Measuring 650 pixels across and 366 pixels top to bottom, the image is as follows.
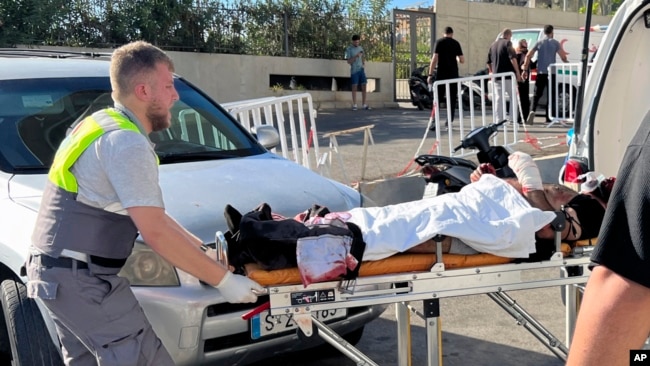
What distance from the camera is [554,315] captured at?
4922 mm

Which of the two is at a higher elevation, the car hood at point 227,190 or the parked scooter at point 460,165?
the parked scooter at point 460,165

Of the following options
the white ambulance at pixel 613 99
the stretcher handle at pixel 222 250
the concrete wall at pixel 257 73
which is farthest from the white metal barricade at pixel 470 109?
the concrete wall at pixel 257 73

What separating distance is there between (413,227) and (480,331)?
209 cm

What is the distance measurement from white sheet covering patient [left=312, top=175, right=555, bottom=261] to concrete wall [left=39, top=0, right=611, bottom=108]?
13802 millimetres

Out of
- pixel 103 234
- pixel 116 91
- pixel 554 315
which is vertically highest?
pixel 116 91

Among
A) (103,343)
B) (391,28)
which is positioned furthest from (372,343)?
(391,28)

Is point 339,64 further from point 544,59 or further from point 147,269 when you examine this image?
point 147,269

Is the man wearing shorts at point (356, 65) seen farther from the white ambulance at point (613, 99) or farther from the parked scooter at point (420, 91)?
the white ambulance at point (613, 99)

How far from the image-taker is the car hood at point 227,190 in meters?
3.36

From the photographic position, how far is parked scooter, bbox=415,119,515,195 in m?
3.56

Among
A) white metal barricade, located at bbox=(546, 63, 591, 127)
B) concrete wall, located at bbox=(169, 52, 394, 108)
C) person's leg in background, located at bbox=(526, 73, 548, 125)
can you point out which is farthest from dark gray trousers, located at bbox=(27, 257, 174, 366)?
concrete wall, located at bbox=(169, 52, 394, 108)

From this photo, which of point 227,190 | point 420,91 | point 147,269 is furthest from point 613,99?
point 420,91

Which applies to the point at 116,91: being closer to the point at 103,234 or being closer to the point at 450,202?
the point at 103,234

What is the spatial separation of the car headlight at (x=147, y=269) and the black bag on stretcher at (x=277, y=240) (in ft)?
1.51
